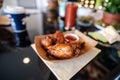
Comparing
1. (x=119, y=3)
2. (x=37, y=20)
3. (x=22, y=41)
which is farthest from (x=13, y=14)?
(x=119, y=3)

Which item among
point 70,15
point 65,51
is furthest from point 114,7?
point 65,51

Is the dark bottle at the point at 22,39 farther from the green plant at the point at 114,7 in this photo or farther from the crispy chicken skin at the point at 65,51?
the green plant at the point at 114,7

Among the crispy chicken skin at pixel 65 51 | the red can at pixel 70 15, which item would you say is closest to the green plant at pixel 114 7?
the red can at pixel 70 15

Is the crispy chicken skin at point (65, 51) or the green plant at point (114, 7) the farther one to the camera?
the green plant at point (114, 7)

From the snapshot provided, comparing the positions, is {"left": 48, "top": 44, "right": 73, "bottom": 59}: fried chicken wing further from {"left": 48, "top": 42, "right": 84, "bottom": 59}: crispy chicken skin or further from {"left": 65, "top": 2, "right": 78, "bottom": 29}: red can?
{"left": 65, "top": 2, "right": 78, "bottom": 29}: red can

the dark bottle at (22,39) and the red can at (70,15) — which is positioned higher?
the red can at (70,15)

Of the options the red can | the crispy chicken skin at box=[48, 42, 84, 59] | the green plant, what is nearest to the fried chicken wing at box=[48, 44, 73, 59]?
the crispy chicken skin at box=[48, 42, 84, 59]

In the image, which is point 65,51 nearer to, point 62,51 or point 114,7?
point 62,51
